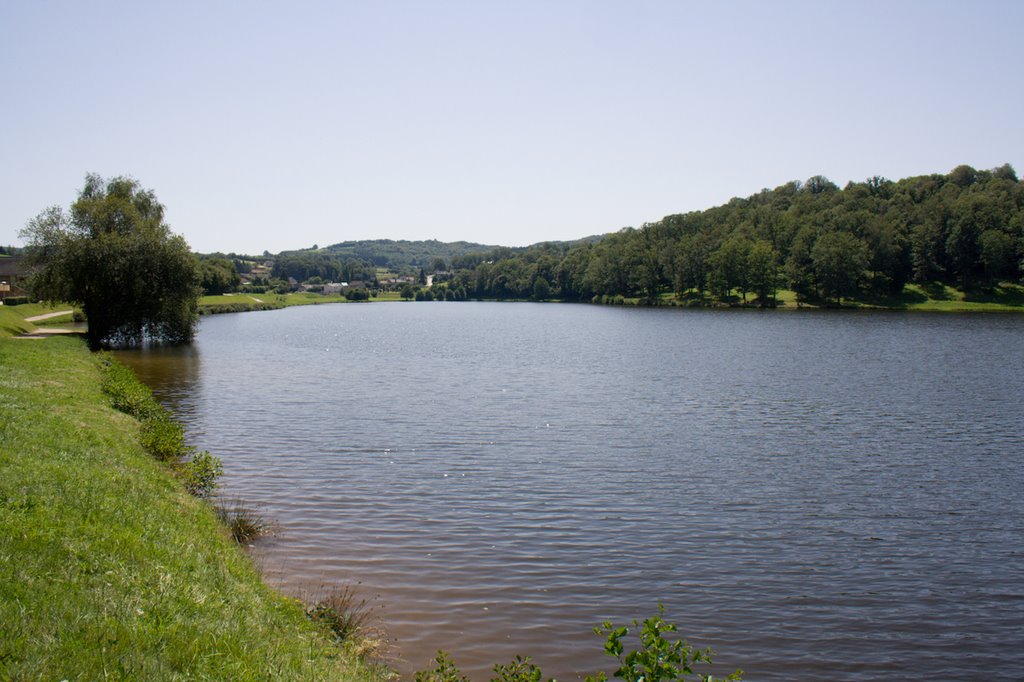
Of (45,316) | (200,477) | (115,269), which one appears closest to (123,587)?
(200,477)

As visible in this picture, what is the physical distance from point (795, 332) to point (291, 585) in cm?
6937

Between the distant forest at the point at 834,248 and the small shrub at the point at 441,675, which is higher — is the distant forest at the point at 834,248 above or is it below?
above

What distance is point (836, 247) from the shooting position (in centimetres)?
11662

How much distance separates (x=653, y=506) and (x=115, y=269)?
155 feet

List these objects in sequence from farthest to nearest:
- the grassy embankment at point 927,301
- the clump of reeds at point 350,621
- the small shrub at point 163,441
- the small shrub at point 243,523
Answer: the grassy embankment at point 927,301 → the small shrub at point 163,441 → the small shrub at point 243,523 → the clump of reeds at point 350,621

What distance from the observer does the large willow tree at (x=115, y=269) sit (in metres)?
51.7

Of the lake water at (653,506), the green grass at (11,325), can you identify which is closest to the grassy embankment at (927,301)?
the green grass at (11,325)

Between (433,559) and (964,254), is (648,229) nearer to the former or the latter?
(964,254)

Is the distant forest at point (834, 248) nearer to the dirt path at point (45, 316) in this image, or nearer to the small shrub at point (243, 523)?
the dirt path at point (45, 316)

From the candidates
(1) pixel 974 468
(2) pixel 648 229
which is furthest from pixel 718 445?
(2) pixel 648 229

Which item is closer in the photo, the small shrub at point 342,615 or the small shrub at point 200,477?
the small shrub at point 342,615

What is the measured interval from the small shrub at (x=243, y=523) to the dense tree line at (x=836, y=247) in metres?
117

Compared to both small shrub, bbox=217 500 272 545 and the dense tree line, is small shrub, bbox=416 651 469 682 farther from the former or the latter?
the dense tree line

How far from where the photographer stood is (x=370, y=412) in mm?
30000
